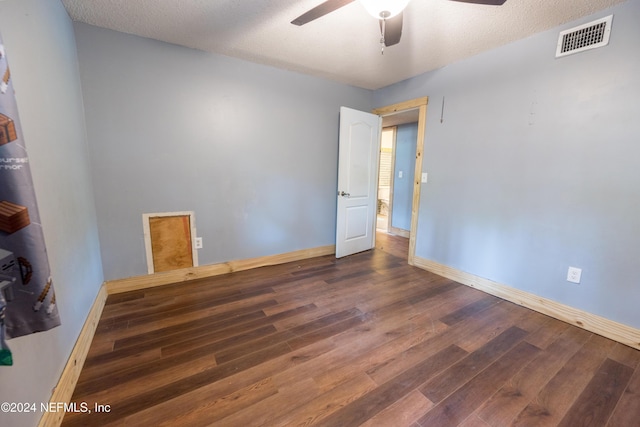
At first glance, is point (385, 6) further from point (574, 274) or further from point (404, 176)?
point (404, 176)

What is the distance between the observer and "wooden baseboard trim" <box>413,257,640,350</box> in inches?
74.1

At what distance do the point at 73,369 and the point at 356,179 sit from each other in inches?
124

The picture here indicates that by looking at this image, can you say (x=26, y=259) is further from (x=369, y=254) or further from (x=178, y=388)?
(x=369, y=254)

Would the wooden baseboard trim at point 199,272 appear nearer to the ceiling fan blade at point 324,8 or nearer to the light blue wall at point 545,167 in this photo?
the light blue wall at point 545,167

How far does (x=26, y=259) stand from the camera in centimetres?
71

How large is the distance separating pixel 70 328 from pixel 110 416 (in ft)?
1.84

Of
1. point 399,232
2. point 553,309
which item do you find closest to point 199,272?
point 553,309

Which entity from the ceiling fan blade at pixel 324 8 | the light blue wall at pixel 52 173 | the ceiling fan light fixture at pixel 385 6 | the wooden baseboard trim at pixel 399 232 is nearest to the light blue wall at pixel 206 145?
the light blue wall at pixel 52 173

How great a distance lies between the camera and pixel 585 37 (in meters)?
1.95

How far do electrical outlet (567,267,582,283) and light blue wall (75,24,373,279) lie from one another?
8.41ft

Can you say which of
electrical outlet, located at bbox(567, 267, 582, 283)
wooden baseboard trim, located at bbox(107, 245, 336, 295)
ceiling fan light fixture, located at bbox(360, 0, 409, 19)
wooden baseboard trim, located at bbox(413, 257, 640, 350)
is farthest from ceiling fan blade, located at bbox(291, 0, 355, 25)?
wooden baseboard trim, located at bbox(413, 257, 640, 350)

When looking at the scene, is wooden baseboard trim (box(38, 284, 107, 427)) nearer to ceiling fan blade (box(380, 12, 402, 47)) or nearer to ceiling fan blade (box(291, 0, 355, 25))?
ceiling fan blade (box(291, 0, 355, 25))

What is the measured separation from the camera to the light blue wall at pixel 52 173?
1023 millimetres

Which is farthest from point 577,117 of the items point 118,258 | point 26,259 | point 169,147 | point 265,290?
point 118,258
